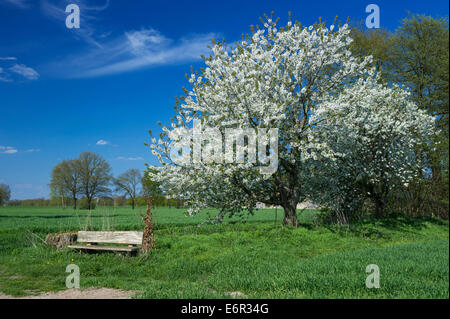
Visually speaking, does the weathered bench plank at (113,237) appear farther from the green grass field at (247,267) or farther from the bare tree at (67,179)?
the bare tree at (67,179)

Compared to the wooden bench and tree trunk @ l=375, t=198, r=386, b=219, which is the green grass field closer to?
the wooden bench

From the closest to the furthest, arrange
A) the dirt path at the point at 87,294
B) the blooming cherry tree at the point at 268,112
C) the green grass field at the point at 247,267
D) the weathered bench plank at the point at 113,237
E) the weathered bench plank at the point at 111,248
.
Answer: the green grass field at the point at 247,267 < the dirt path at the point at 87,294 < the weathered bench plank at the point at 111,248 < the weathered bench plank at the point at 113,237 < the blooming cherry tree at the point at 268,112

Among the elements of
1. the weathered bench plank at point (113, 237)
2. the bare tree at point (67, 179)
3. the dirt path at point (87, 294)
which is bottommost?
the dirt path at point (87, 294)

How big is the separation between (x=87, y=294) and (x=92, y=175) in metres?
50.6

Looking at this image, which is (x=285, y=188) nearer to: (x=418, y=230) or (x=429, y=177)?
(x=418, y=230)

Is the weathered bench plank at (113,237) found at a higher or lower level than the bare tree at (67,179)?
lower

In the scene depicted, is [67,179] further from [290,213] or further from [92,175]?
[290,213]

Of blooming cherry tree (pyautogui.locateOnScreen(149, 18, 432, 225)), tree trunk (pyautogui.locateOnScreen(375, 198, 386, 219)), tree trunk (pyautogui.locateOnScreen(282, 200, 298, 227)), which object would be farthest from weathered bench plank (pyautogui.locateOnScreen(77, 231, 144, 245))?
tree trunk (pyautogui.locateOnScreen(375, 198, 386, 219))

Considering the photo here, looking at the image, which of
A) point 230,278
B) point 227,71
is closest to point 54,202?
point 227,71

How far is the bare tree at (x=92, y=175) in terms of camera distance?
52.3 metres

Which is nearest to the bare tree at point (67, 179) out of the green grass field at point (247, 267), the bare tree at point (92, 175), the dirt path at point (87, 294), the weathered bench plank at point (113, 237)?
the bare tree at point (92, 175)

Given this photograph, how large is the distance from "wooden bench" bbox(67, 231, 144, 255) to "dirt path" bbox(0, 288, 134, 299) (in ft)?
8.98

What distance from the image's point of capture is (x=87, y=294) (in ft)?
19.1

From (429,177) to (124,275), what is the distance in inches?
628
